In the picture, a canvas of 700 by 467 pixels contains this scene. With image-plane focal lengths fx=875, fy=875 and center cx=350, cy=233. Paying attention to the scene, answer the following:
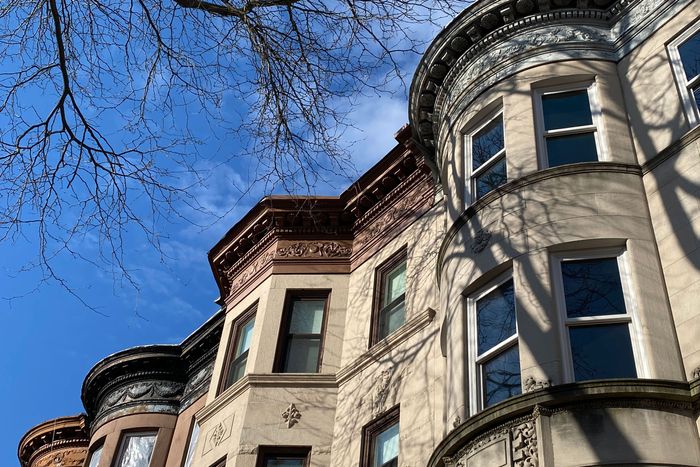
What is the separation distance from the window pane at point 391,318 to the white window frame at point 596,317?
544cm

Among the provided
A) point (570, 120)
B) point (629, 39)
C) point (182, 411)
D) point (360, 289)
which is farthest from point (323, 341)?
point (629, 39)

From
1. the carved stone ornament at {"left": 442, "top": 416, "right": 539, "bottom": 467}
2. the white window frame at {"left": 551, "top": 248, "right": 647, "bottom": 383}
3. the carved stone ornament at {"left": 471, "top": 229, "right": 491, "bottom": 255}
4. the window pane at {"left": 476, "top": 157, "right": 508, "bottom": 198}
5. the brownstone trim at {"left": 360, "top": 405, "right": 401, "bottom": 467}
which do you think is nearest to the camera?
the carved stone ornament at {"left": 442, "top": 416, "right": 539, "bottom": 467}

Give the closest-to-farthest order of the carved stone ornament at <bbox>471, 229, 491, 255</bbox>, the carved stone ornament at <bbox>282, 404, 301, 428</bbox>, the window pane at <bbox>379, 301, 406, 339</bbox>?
the carved stone ornament at <bbox>471, 229, 491, 255</bbox>
the carved stone ornament at <bbox>282, 404, 301, 428</bbox>
the window pane at <bbox>379, 301, 406, 339</bbox>

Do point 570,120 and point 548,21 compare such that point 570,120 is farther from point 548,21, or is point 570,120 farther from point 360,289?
point 360,289

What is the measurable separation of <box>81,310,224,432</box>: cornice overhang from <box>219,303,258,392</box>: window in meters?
1.69

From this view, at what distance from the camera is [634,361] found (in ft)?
30.6

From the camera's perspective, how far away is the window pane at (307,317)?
56.7ft

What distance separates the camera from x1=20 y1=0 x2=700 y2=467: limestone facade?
30.5 ft

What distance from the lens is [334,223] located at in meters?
18.6

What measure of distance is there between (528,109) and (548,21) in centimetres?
196

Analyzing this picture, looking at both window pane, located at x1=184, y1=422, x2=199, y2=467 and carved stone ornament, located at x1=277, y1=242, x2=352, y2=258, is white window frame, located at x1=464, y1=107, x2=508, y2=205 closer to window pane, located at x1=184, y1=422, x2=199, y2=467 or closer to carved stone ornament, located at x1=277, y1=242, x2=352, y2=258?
carved stone ornament, located at x1=277, y1=242, x2=352, y2=258

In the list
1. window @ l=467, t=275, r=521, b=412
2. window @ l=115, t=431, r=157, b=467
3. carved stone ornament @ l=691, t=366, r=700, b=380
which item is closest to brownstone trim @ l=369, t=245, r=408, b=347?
window @ l=467, t=275, r=521, b=412

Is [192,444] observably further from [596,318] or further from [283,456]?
[596,318]

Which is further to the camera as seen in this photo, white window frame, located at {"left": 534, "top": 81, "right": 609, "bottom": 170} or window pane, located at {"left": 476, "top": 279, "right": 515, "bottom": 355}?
white window frame, located at {"left": 534, "top": 81, "right": 609, "bottom": 170}
